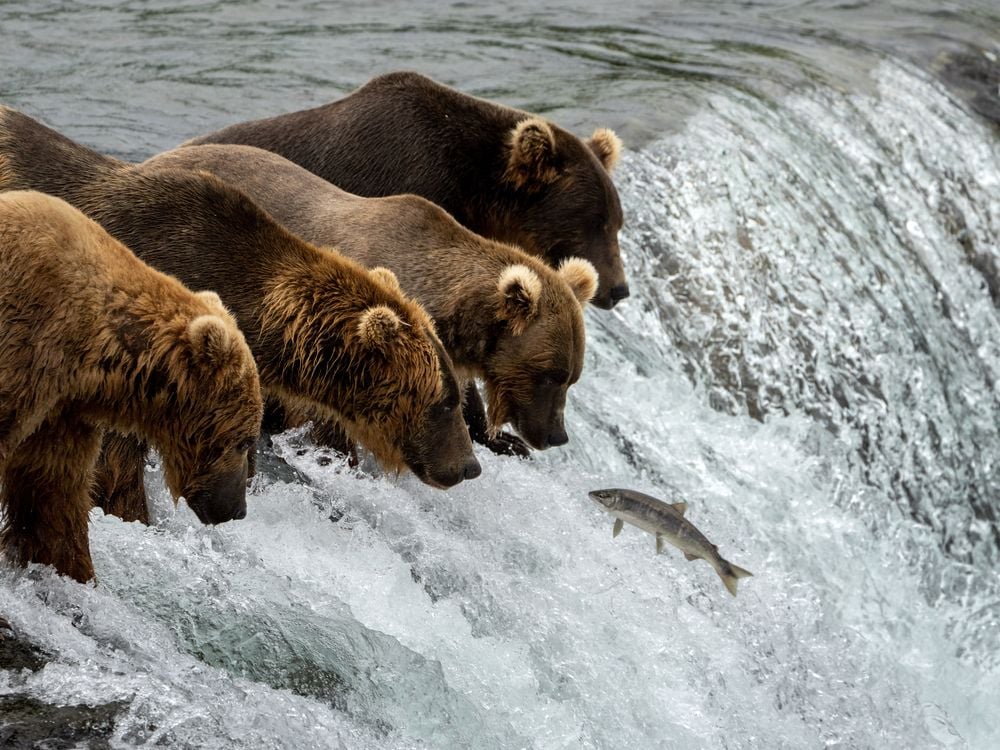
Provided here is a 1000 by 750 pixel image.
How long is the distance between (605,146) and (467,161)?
3.17ft

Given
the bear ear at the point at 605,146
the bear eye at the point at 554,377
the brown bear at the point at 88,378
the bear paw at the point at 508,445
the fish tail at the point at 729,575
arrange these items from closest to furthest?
the brown bear at the point at 88,378 → the bear eye at the point at 554,377 → the fish tail at the point at 729,575 → the bear paw at the point at 508,445 → the bear ear at the point at 605,146

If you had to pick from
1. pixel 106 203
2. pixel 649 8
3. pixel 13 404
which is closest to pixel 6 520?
pixel 13 404

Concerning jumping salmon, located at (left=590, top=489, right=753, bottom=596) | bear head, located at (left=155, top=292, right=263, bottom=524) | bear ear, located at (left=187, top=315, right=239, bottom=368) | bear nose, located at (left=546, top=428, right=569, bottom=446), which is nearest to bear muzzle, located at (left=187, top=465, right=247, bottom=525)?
bear head, located at (left=155, top=292, right=263, bottom=524)

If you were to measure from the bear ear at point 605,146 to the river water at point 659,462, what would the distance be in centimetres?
88

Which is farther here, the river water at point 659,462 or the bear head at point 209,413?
the river water at point 659,462

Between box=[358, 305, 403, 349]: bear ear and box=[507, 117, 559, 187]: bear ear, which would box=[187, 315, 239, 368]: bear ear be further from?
box=[507, 117, 559, 187]: bear ear

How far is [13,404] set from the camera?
14.7 feet

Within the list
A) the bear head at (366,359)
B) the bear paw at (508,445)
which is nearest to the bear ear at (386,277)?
the bear head at (366,359)

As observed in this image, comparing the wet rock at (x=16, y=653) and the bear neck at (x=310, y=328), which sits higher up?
the bear neck at (x=310, y=328)

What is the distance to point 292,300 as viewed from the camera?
5.72 m

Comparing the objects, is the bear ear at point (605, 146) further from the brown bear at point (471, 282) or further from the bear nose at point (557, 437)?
the bear nose at point (557, 437)

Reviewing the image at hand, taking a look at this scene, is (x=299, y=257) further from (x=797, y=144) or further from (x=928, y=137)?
(x=928, y=137)

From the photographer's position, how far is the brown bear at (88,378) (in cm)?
451

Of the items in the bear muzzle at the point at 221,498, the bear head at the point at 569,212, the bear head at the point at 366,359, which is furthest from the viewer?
the bear head at the point at 569,212
